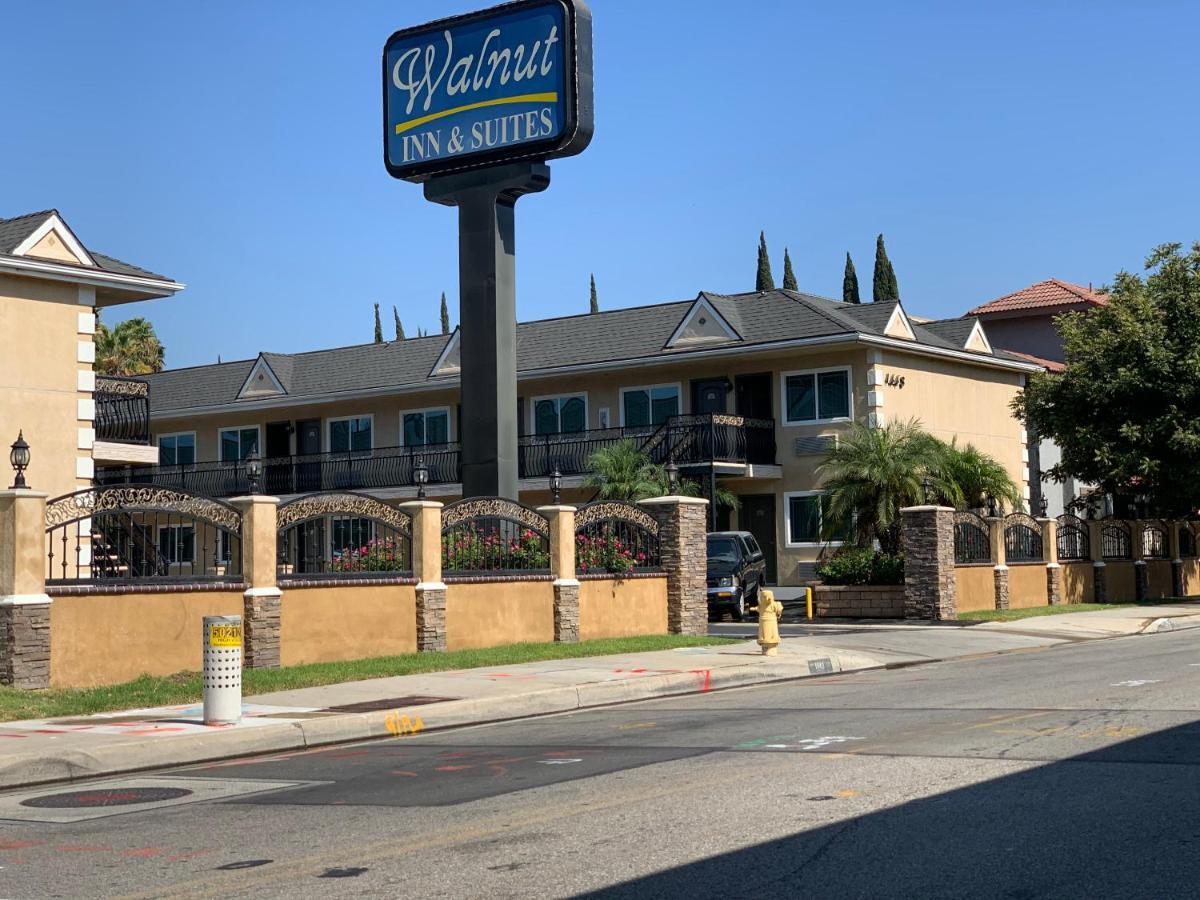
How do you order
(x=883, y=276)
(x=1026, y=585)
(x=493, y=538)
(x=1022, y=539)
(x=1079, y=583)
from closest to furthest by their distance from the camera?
(x=493, y=538) → (x=1026, y=585) → (x=1022, y=539) → (x=1079, y=583) → (x=883, y=276)

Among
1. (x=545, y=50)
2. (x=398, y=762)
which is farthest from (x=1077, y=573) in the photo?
(x=398, y=762)

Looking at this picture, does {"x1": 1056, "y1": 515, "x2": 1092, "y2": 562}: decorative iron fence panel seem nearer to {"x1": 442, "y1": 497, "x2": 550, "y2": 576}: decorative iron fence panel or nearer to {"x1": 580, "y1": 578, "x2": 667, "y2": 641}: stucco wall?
{"x1": 580, "y1": 578, "x2": 667, "y2": 641}: stucco wall

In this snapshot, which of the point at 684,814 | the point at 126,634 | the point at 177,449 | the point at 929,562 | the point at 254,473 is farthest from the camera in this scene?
the point at 177,449

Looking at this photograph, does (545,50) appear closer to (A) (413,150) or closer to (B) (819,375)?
(A) (413,150)

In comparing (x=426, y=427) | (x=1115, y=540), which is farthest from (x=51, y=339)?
(x=1115, y=540)

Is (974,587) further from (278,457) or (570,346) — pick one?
(278,457)

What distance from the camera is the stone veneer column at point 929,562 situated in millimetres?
30141

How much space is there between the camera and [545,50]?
80.8 ft

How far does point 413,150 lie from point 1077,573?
66.5 ft

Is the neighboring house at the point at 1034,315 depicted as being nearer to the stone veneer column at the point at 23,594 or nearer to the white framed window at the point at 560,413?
the white framed window at the point at 560,413

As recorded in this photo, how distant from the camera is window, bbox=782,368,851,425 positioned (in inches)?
1547

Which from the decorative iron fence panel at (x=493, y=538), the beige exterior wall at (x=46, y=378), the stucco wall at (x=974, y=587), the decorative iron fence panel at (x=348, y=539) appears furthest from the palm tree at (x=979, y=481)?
the beige exterior wall at (x=46, y=378)

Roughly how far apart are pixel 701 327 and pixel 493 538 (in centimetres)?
1988

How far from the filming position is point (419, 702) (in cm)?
1603
